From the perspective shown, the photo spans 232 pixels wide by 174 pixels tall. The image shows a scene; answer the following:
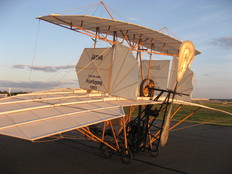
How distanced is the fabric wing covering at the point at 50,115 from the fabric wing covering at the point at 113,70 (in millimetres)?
1324

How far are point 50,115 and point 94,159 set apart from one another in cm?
654

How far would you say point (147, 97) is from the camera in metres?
21.9

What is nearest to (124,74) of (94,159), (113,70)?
(113,70)

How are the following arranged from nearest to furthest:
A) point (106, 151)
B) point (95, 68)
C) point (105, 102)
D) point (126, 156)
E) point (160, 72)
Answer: point (126, 156) → point (105, 102) → point (106, 151) → point (95, 68) → point (160, 72)

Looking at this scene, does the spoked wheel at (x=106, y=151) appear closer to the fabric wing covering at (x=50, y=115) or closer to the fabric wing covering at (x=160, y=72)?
the fabric wing covering at (x=50, y=115)

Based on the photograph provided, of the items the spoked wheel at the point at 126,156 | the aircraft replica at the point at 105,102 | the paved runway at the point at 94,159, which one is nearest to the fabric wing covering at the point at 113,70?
the aircraft replica at the point at 105,102

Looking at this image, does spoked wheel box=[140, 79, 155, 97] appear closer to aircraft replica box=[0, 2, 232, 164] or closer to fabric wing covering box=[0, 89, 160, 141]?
aircraft replica box=[0, 2, 232, 164]

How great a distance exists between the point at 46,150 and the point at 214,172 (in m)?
14.3

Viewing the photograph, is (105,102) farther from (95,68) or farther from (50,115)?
(50,115)

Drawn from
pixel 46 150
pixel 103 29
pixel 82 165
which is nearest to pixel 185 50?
pixel 103 29

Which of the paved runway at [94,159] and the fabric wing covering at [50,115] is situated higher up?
the fabric wing covering at [50,115]

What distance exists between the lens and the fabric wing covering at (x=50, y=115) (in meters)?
12.2

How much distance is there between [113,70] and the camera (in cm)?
2027

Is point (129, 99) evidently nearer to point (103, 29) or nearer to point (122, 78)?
point (122, 78)
